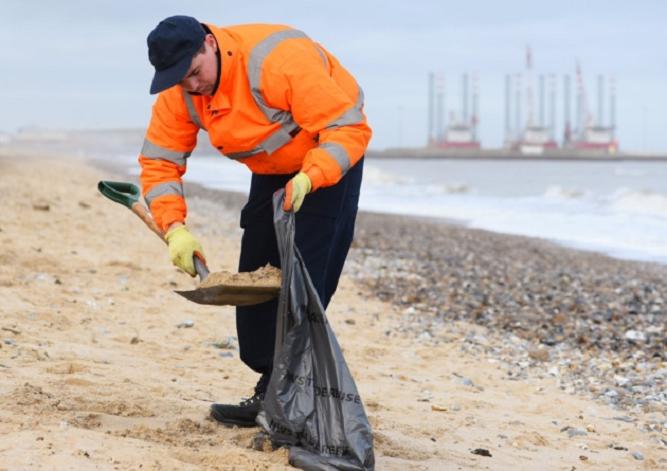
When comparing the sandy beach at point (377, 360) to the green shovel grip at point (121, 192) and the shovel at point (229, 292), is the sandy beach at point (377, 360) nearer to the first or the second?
the shovel at point (229, 292)

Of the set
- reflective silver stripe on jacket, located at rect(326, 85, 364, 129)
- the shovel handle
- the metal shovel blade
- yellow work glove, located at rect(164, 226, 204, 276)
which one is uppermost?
reflective silver stripe on jacket, located at rect(326, 85, 364, 129)

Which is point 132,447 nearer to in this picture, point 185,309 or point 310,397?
point 310,397

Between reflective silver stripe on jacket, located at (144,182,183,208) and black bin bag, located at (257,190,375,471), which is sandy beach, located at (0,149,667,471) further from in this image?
reflective silver stripe on jacket, located at (144,182,183,208)

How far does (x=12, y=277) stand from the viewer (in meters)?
6.94

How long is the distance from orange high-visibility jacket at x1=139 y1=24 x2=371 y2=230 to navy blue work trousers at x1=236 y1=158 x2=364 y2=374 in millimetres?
A: 156

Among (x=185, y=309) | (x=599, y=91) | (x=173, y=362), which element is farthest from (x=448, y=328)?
(x=599, y=91)

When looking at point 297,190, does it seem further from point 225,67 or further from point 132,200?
point 132,200

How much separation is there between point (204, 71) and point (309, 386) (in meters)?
1.15

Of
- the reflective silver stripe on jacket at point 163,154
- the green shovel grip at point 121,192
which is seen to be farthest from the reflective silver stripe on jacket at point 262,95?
the green shovel grip at point 121,192

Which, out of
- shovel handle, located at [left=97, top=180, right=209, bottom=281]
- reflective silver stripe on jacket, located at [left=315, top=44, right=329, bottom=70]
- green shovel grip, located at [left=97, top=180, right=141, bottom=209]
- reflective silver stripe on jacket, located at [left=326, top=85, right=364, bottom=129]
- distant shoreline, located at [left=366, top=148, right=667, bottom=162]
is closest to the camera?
reflective silver stripe on jacket, located at [left=326, top=85, right=364, bottom=129]

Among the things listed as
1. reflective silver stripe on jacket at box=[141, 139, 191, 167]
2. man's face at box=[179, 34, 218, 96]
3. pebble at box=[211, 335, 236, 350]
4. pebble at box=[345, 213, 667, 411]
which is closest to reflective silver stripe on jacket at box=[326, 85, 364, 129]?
man's face at box=[179, 34, 218, 96]

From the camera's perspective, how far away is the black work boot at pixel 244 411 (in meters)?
4.03

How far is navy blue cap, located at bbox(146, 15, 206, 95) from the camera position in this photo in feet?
10.9

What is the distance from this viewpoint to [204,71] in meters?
3.41
